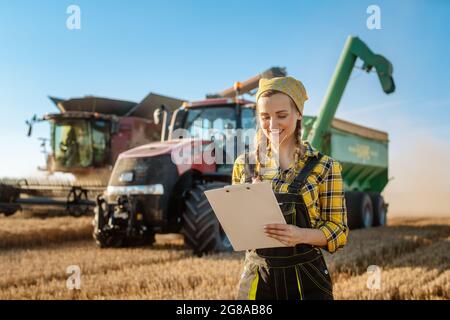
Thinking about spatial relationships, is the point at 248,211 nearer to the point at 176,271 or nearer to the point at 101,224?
the point at 176,271

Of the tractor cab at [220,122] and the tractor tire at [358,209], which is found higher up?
the tractor cab at [220,122]

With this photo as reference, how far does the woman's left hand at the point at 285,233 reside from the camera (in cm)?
187

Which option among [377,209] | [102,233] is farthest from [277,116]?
[377,209]

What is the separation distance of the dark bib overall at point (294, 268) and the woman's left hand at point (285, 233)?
85 mm

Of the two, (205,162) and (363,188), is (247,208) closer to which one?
(205,162)

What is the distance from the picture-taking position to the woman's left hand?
73.7 inches

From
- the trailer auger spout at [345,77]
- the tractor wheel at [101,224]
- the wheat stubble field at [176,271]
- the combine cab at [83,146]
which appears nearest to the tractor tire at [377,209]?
the trailer auger spout at [345,77]

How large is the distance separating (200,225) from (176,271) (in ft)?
4.79

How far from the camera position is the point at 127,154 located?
8430 millimetres

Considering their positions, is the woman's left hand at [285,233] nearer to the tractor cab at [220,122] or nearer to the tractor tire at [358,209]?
the tractor cab at [220,122]

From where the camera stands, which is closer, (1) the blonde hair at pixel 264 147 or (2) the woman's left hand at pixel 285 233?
(2) the woman's left hand at pixel 285 233

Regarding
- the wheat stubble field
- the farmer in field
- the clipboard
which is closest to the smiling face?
the farmer in field

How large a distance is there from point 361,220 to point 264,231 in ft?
39.8
